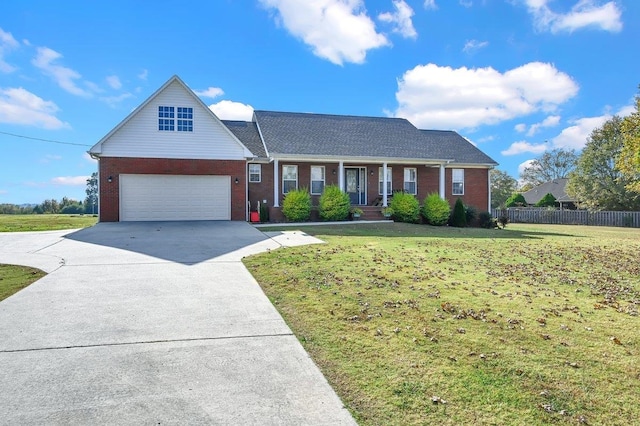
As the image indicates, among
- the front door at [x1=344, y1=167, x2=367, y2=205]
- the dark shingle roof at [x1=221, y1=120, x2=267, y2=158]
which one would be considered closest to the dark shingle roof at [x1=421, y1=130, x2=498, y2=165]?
the front door at [x1=344, y1=167, x2=367, y2=205]

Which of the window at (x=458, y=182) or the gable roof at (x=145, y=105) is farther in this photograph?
the window at (x=458, y=182)

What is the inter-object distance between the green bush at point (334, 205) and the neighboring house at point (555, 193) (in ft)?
124

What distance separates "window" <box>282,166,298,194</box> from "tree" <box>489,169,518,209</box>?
3984cm

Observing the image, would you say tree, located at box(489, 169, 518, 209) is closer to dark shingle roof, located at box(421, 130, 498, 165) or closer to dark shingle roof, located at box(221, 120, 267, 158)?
dark shingle roof, located at box(421, 130, 498, 165)

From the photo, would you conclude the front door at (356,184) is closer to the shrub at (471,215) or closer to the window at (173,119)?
the shrub at (471,215)

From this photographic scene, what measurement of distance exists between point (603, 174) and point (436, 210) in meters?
29.0

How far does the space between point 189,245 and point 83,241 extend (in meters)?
3.64

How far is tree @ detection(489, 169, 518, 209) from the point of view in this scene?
5342 cm

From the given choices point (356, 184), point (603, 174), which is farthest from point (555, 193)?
point (356, 184)

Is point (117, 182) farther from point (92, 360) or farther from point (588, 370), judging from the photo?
point (588, 370)

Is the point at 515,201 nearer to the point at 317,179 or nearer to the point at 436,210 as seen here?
the point at 436,210

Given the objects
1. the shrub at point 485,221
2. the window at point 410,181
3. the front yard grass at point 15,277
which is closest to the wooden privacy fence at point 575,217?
the shrub at point 485,221

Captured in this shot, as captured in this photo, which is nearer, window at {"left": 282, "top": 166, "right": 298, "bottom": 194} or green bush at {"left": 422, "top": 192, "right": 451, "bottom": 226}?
green bush at {"left": 422, "top": 192, "right": 451, "bottom": 226}

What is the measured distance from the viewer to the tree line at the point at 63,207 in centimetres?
3450
